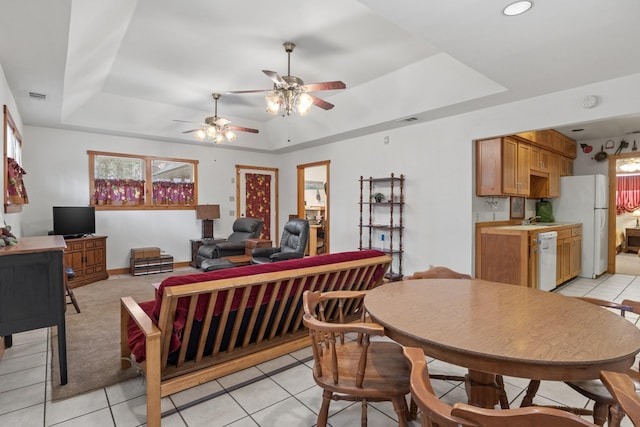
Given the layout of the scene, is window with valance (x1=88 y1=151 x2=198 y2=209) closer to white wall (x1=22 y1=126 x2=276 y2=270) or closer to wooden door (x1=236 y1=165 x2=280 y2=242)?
white wall (x1=22 y1=126 x2=276 y2=270)

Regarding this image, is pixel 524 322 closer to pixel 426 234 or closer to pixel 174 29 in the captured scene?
pixel 426 234

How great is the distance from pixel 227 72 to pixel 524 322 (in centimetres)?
453

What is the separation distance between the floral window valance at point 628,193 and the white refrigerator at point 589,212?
3860 millimetres

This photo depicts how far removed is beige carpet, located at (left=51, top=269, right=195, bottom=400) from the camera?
2.43m

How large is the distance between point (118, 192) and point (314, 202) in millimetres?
5323

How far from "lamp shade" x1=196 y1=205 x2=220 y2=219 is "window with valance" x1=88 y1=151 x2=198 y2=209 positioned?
209 millimetres

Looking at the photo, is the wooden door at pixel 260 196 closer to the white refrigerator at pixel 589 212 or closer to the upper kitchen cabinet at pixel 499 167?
the upper kitchen cabinet at pixel 499 167

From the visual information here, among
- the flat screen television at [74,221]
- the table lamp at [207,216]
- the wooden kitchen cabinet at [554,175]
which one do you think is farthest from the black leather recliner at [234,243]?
the wooden kitchen cabinet at [554,175]

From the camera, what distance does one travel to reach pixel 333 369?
1.57 m

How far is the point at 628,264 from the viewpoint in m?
7.12

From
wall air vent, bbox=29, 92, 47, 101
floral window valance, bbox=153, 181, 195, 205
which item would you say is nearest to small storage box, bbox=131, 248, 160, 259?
floral window valance, bbox=153, 181, 195, 205

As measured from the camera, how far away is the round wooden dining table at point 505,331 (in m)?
1.19

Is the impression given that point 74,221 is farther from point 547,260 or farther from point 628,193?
point 628,193

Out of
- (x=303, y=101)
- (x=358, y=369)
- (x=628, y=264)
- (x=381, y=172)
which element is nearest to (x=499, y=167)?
(x=381, y=172)
